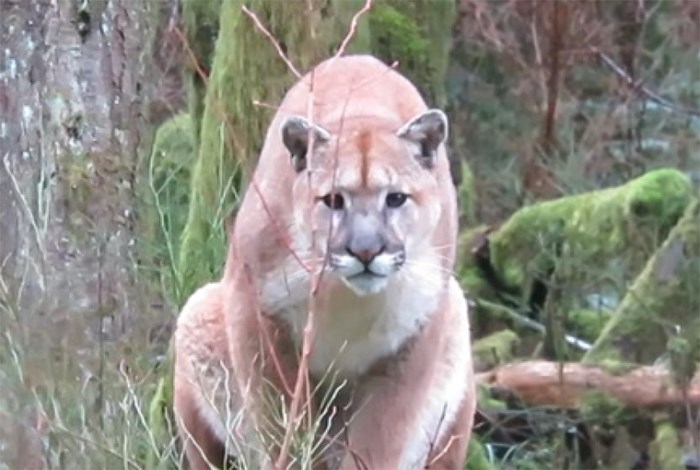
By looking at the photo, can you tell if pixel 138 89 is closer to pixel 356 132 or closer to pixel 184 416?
pixel 356 132

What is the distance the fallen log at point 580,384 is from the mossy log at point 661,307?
14cm

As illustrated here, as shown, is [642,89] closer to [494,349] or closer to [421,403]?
[494,349]

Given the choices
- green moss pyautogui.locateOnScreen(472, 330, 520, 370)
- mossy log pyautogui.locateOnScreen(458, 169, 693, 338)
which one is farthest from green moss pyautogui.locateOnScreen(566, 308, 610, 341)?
green moss pyautogui.locateOnScreen(472, 330, 520, 370)

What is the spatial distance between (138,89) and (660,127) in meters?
10.9

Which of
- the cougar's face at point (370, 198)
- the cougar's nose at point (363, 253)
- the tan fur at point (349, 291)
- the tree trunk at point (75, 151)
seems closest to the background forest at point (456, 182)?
the tree trunk at point (75, 151)

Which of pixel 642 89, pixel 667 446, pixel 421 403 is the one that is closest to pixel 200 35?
pixel 421 403

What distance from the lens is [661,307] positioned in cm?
1019

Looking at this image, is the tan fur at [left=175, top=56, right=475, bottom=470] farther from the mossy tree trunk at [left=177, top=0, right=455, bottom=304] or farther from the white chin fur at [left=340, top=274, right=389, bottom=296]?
the mossy tree trunk at [left=177, top=0, right=455, bottom=304]

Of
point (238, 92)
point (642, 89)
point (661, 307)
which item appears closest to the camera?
point (238, 92)

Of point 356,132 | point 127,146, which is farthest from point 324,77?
point 127,146

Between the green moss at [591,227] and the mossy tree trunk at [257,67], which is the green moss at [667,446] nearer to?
the green moss at [591,227]

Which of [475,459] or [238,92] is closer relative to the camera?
[238,92]

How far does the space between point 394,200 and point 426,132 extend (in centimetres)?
30

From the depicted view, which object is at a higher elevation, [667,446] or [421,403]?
[421,403]
